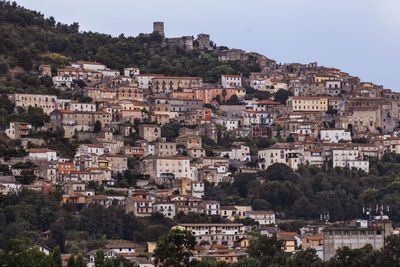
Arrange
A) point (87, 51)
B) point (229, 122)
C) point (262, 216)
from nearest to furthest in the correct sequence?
point (262, 216) < point (229, 122) < point (87, 51)

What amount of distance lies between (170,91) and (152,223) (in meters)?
31.5

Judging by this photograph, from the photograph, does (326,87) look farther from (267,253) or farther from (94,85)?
(267,253)

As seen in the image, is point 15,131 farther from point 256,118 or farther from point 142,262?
point 142,262

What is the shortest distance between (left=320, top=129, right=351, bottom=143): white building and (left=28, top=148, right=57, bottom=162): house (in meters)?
25.9

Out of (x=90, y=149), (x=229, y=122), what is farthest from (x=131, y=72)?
(x=90, y=149)

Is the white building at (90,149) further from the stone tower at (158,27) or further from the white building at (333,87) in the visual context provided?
the stone tower at (158,27)

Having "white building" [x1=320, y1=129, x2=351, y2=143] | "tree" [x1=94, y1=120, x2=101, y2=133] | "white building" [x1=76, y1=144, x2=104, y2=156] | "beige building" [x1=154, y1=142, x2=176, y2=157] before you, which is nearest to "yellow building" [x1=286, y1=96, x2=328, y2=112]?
"white building" [x1=320, y1=129, x2=351, y2=143]

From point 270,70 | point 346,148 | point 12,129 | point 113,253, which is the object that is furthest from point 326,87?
point 113,253

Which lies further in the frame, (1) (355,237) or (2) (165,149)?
(2) (165,149)

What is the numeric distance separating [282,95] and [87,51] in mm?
20633

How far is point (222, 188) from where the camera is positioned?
9225cm

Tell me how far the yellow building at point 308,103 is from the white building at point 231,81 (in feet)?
21.2

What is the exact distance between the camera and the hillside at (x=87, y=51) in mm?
111500

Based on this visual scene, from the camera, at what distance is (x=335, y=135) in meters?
104
